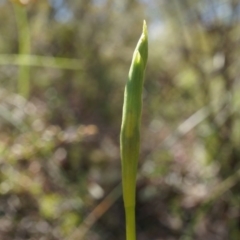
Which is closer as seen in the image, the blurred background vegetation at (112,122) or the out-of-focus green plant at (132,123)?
the out-of-focus green plant at (132,123)

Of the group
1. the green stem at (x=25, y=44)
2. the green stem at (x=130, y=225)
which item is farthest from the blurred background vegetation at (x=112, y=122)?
the green stem at (x=130, y=225)

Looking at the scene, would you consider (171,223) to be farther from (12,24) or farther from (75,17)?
(12,24)

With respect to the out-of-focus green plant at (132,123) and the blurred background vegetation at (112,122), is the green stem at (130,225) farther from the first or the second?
the blurred background vegetation at (112,122)

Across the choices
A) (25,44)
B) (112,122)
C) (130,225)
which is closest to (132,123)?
(130,225)

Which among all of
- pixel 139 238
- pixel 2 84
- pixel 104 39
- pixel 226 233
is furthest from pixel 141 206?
pixel 104 39

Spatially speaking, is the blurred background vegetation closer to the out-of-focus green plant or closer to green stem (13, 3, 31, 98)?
green stem (13, 3, 31, 98)

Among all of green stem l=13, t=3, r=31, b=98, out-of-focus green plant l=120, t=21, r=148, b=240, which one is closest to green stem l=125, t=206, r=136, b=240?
out-of-focus green plant l=120, t=21, r=148, b=240

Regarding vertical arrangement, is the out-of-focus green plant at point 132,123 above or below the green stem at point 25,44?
below
